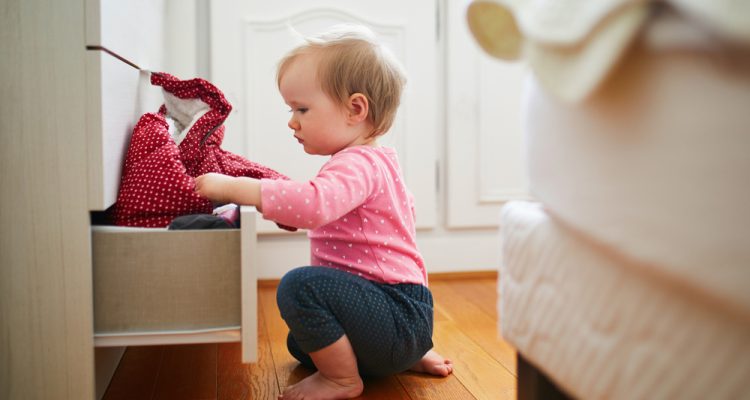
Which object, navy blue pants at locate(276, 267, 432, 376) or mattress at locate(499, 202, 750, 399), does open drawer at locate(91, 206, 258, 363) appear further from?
mattress at locate(499, 202, 750, 399)

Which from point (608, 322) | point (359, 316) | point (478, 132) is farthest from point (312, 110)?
point (478, 132)

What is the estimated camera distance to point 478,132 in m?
1.86

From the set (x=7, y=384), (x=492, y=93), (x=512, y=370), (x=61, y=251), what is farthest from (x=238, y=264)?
(x=492, y=93)

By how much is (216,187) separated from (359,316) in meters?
0.28

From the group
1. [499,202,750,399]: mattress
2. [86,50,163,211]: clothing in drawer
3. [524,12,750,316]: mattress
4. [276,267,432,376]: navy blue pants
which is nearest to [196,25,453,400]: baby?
[276,267,432,376]: navy blue pants

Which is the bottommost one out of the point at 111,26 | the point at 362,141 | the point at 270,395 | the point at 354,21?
the point at 270,395

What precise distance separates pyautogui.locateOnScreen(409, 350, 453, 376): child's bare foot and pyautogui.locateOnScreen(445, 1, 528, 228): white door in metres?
0.78

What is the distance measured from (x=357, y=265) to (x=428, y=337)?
6.3 inches

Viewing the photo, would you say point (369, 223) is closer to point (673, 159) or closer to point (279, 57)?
point (673, 159)

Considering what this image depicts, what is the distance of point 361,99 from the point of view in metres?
1.05

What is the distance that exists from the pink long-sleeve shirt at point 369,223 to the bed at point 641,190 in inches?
16.2

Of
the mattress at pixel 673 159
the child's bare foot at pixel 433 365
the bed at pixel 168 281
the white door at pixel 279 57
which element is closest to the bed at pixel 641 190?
the mattress at pixel 673 159

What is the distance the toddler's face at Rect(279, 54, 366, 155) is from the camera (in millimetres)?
1043

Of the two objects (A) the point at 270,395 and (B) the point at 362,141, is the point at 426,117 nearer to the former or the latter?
(B) the point at 362,141
